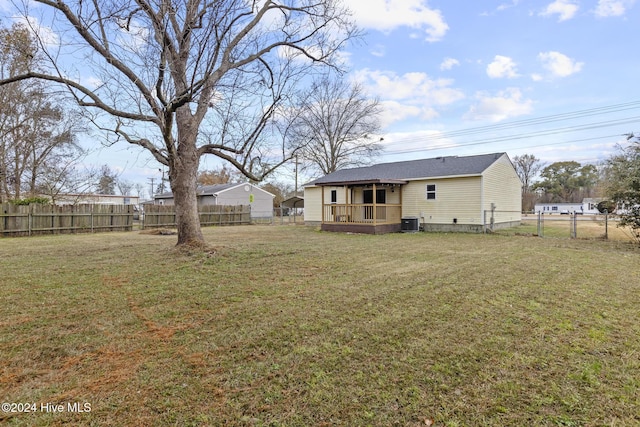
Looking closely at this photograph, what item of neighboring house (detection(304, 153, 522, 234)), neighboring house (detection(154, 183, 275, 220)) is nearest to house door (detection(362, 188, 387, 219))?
neighboring house (detection(304, 153, 522, 234))

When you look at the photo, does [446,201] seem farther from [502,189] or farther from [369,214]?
[369,214]

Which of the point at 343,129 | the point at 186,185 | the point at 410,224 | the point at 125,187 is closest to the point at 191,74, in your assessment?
the point at 186,185

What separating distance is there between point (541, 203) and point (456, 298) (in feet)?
165

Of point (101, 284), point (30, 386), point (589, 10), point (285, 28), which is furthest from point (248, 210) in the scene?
point (30, 386)

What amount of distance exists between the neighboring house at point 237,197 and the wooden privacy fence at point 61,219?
35.6 feet

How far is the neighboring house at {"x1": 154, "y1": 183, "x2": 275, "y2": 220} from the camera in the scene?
95.8 feet

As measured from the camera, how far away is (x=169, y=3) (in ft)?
17.7

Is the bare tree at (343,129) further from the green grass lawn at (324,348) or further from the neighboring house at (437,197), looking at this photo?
the green grass lawn at (324,348)

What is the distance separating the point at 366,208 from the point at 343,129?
1279 cm

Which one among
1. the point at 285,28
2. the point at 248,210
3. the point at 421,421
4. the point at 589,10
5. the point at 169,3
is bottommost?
the point at 421,421

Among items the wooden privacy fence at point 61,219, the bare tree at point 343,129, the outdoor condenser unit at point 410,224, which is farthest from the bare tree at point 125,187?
the outdoor condenser unit at point 410,224

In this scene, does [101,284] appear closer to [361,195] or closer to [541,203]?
[361,195]

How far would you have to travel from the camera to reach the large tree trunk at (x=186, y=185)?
7801mm

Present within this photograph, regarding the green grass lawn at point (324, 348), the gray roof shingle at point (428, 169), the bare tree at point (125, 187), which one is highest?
the bare tree at point (125, 187)
